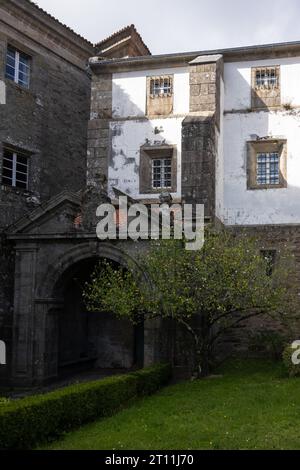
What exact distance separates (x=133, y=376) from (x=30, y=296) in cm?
502

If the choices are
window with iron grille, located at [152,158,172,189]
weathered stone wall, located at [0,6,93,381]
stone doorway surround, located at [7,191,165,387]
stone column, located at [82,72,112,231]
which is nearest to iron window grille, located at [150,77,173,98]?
stone column, located at [82,72,112,231]

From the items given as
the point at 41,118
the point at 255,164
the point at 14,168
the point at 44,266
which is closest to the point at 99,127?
the point at 41,118

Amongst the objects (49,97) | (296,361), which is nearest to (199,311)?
(296,361)

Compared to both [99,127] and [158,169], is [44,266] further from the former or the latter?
[99,127]

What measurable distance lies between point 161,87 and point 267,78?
3.60 metres

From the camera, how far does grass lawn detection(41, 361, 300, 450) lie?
990 centimetres

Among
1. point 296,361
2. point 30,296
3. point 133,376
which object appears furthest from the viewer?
point 30,296

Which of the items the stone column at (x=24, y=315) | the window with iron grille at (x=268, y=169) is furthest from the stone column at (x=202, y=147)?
the stone column at (x=24, y=315)

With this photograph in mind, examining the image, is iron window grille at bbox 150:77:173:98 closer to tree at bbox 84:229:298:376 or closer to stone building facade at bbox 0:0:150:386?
stone building facade at bbox 0:0:150:386

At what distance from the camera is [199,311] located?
636 inches

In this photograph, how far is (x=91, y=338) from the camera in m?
21.3

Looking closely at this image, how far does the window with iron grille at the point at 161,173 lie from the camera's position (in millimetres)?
20375

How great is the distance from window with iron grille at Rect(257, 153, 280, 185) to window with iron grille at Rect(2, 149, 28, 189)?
7.83 meters
